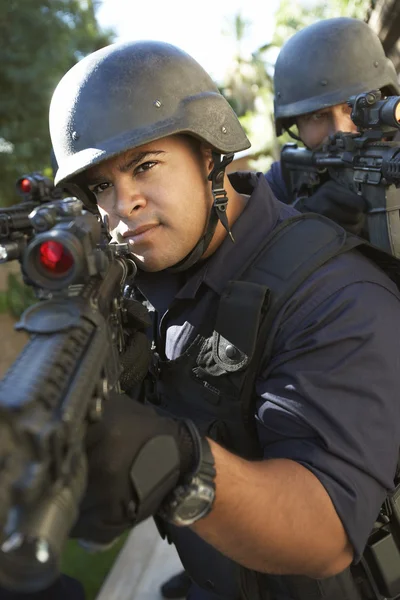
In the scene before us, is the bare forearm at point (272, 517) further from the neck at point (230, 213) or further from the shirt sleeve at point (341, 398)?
the neck at point (230, 213)

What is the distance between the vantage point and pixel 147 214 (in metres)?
2.12

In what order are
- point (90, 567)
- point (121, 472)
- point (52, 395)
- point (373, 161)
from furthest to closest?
point (90, 567), point (373, 161), point (121, 472), point (52, 395)

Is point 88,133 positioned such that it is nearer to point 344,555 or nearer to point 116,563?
point 344,555

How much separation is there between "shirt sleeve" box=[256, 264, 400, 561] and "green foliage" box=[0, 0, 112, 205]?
652cm

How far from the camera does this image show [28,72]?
7320mm

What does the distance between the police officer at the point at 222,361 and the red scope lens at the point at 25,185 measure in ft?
5.70

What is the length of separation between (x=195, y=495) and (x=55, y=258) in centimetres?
63

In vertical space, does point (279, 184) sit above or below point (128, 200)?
below

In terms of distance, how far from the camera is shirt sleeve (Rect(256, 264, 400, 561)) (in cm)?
162

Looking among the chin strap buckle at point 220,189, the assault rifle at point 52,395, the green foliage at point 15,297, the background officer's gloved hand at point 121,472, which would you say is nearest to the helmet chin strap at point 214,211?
the chin strap buckle at point 220,189

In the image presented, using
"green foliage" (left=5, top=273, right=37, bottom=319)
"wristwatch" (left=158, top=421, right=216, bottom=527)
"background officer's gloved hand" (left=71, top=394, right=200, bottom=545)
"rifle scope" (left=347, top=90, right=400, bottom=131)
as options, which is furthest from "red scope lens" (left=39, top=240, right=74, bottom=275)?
"green foliage" (left=5, top=273, right=37, bottom=319)

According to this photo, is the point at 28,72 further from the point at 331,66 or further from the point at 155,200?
the point at 155,200

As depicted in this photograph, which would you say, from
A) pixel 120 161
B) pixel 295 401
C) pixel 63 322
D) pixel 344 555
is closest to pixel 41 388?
pixel 63 322

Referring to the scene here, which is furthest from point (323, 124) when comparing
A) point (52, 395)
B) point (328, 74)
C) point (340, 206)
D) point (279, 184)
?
point (52, 395)
